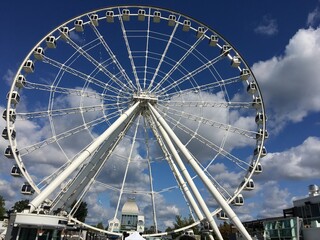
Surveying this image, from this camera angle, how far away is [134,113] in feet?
97.9

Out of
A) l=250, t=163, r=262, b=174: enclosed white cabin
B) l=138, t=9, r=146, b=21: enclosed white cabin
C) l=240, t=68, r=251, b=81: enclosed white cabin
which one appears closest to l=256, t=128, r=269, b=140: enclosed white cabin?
l=250, t=163, r=262, b=174: enclosed white cabin

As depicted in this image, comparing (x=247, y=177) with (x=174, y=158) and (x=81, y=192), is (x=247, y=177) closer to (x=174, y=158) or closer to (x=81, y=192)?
(x=174, y=158)

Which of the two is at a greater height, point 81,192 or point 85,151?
point 85,151

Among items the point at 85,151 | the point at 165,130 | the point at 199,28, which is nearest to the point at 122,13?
the point at 199,28

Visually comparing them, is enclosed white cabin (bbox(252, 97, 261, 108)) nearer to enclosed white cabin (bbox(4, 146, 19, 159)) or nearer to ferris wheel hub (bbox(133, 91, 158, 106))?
ferris wheel hub (bbox(133, 91, 158, 106))

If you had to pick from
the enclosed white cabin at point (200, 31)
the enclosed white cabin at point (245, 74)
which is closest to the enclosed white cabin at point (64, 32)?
the enclosed white cabin at point (200, 31)

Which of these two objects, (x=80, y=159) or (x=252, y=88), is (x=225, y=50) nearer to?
(x=252, y=88)

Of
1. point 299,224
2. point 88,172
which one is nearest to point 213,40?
point 88,172

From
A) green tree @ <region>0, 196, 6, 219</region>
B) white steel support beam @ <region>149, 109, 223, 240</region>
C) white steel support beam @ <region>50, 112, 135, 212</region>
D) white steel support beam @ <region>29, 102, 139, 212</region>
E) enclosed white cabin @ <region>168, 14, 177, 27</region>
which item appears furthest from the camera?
green tree @ <region>0, 196, 6, 219</region>

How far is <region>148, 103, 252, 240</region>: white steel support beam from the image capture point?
81.3 ft

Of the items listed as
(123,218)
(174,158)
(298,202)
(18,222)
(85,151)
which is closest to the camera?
(18,222)

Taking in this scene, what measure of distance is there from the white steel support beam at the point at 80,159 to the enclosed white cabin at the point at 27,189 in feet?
7.87

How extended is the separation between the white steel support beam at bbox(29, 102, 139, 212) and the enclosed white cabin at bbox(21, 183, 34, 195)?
2399 millimetres

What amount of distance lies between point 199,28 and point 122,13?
7506mm
